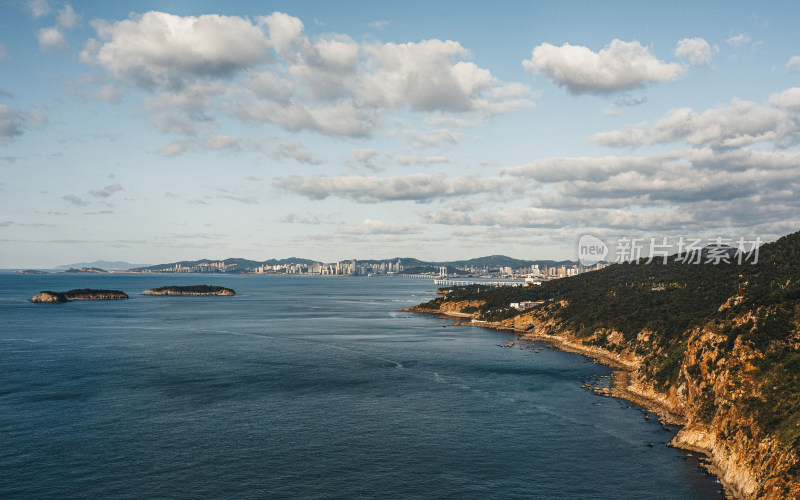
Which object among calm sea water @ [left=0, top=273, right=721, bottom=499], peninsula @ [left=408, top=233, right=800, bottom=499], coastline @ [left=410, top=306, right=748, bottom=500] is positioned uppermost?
peninsula @ [left=408, top=233, right=800, bottom=499]

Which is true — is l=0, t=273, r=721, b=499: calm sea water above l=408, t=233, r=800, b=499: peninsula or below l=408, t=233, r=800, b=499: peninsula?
below

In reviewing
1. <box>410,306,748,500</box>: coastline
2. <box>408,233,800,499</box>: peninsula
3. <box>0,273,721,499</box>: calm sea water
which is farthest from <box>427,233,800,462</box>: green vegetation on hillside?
<box>0,273,721,499</box>: calm sea water

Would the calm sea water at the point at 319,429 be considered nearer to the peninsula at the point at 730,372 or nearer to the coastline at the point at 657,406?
the coastline at the point at 657,406

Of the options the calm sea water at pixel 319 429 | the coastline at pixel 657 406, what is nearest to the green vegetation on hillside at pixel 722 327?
the coastline at pixel 657 406

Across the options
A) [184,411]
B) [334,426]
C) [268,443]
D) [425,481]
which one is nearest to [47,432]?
[184,411]

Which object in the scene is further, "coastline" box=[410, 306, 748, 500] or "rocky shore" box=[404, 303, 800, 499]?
"coastline" box=[410, 306, 748, 500]

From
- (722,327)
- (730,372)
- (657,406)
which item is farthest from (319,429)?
(722,327)

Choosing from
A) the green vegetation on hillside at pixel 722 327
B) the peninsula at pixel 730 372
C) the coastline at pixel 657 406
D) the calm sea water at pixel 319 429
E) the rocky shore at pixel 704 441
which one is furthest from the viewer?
the green vegetation on hillside at pixel 722 327

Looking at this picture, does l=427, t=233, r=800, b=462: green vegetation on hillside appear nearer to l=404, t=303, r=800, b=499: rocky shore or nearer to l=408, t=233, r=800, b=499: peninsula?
l=408, t=233, r=800, b=499: peninsula

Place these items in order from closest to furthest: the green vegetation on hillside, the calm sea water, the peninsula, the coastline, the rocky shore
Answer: the rocky shore
the peninsula
the calm sea water
the coastline
the green vegetation on hillside
